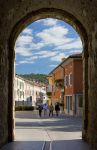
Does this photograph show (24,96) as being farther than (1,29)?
Yes

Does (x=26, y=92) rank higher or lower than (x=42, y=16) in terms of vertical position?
lower

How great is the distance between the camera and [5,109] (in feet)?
59.1

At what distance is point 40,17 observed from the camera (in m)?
20.6

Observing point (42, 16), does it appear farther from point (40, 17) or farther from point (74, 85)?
point (74, 85)

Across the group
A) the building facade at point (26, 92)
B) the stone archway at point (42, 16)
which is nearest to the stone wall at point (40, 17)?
the stone archway at point (42, 16)

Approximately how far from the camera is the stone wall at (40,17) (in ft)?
52.0

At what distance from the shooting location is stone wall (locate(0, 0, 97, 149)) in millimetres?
15844

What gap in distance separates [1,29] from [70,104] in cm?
3759

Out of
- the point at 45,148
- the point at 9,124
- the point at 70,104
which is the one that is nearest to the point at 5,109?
the point at 9,124

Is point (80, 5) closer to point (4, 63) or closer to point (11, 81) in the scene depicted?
point (4, 63)

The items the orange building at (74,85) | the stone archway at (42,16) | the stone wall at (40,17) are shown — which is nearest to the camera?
the stone wall at (40,17)

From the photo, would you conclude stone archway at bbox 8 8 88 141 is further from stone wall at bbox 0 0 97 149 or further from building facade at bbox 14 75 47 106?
building facade at bbox 14 75 47 106

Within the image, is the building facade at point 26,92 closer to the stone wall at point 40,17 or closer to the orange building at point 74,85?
the orange building at point 74,85

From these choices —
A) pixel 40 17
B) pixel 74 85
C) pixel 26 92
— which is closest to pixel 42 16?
pixel 40 17
